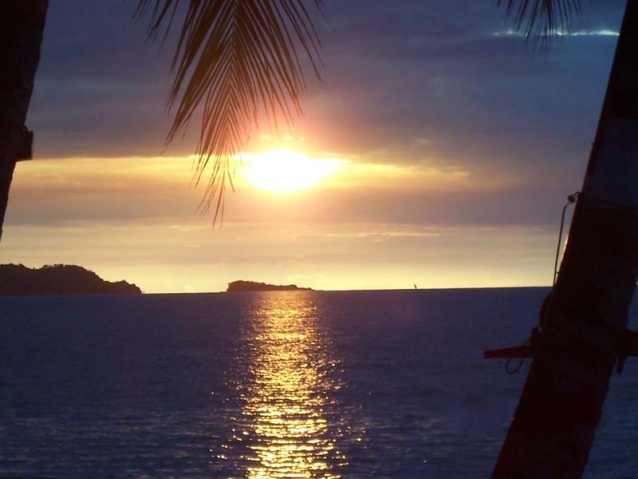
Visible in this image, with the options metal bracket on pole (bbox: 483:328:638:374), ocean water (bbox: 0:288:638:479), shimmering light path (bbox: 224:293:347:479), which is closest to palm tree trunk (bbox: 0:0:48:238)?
metal bracket on pole (bbox: 483:328:638:374)

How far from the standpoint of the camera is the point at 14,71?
3457mm

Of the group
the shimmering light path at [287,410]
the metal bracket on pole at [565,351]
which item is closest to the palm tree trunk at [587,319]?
the metal bracket on pole at [565,351]

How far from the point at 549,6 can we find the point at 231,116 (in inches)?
70.5

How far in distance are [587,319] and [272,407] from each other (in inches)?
2680

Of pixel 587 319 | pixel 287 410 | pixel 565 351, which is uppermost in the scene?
pixel 587 319

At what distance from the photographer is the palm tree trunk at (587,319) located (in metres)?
3.74

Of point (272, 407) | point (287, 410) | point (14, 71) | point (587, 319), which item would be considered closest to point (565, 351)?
point (587, 319)

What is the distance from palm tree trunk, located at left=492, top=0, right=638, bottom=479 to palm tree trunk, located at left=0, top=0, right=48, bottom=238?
2067mm

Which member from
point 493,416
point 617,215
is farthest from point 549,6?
point 493,416

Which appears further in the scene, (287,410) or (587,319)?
(287,410)

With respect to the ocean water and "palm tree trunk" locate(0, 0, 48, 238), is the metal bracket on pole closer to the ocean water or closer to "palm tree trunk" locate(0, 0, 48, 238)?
"palm tree trunk" locate(0, 0, 48, 238)

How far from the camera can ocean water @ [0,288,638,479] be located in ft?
163

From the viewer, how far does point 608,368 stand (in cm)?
381

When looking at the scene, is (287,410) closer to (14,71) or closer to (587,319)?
(587,319)
